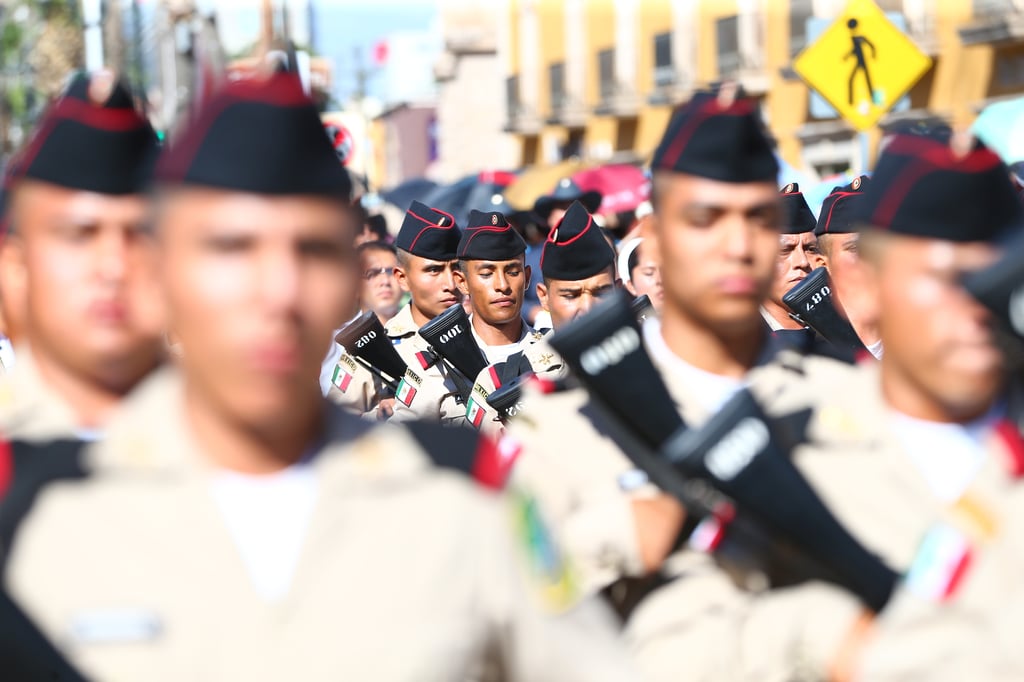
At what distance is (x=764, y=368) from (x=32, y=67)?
46272 mm

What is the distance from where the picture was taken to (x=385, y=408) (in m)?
9.41

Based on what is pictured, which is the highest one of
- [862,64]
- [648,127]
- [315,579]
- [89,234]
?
[89,234]

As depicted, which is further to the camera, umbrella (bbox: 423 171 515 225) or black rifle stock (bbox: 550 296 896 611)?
umbrella (bbox: 423 171 515 225)

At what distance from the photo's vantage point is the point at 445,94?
49.3m

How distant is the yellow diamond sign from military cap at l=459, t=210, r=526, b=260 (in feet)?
6.37

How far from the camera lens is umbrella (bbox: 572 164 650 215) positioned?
1806 centimetres

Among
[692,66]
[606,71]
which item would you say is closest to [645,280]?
[692,66]

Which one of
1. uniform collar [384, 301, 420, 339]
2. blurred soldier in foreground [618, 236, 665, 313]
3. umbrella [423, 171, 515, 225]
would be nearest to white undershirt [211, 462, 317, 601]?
blurred soldier in foreground [618, 236, 665, 313]

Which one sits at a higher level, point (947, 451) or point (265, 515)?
point (265, 515)

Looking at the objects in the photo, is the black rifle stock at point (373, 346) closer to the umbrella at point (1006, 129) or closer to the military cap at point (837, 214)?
the military cap at point (837, 214)

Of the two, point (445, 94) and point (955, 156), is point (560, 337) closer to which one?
point (955, 156)

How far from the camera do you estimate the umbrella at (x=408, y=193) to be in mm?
24672

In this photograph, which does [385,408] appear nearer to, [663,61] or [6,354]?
[6,354]

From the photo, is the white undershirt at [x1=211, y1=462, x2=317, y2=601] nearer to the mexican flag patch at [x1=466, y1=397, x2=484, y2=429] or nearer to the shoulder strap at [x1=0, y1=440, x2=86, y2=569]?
→ the shoulder strap at [x1=0, y1=440, x2=86, y2=569]
